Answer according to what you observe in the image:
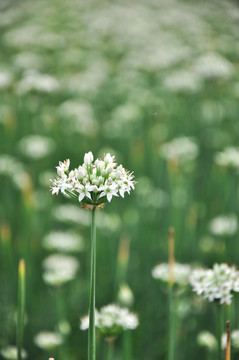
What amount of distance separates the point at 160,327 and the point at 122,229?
2.35 ft

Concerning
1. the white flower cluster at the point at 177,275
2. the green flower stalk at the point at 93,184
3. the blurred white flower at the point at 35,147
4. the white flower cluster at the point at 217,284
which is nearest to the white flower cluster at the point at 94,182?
the green flower stalk at the point at 93,184

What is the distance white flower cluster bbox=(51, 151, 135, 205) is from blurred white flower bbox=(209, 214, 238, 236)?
1.20 metres

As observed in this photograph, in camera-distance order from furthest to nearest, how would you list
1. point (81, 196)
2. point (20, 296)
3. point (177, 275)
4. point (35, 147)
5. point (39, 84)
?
point (35, 147) → point (39, 84) → point (177, 275) → point (20, 296) → point (81, 196)

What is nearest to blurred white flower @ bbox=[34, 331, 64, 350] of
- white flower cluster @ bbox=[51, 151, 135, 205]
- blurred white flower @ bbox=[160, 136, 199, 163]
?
white flower cluster @ bbox=[51, 151, 135, 205]

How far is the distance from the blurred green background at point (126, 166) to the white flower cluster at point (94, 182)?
742mm

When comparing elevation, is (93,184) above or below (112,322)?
above

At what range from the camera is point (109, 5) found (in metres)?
9.69

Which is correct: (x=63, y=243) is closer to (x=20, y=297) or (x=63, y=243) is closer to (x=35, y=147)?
(x=35, y=147)

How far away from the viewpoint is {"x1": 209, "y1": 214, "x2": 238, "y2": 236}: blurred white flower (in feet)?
6.90

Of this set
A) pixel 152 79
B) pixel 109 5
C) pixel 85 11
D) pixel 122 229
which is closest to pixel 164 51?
pixel 152 79

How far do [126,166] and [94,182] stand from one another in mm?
2409

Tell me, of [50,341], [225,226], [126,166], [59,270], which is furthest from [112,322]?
[126,166]

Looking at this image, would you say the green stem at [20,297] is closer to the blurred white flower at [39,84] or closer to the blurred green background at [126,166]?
the blurred green background at [126,166]

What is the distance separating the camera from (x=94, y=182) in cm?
98
